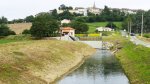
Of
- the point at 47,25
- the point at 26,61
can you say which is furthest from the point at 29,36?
the point at 26,61

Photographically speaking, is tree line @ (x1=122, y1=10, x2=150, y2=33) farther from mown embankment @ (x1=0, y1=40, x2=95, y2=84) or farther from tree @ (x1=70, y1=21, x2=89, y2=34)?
mown embankment @ (x1=0, y1=40, x2=95, y2=84)

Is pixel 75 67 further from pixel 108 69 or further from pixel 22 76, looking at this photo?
pixel 22 76

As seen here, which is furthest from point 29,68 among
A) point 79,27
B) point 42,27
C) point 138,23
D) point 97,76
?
point 138,23

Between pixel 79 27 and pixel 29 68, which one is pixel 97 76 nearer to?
pixel 29 68

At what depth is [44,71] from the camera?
46.7 metres

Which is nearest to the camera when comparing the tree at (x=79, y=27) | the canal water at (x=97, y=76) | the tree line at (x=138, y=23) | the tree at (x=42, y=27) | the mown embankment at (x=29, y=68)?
the mown embankment at (x=29, y=68)

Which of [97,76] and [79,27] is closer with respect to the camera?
[97,76]

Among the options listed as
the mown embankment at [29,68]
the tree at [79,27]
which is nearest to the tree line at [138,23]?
the tree at [79,27]

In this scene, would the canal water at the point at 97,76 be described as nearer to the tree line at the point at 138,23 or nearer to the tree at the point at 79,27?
the tree at the point at 79,27

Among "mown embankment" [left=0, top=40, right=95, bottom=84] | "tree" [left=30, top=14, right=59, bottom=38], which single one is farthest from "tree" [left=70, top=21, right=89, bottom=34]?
"mown embankment" [left=0, top=40, right=95, bottom=84]

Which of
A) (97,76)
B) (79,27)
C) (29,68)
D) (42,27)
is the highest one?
(29,68)

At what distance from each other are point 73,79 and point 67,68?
10180 mm

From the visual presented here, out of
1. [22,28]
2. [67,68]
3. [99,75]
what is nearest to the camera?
[99,75]

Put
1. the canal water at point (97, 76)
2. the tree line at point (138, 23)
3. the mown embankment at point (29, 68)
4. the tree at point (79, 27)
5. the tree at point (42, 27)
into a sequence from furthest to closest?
the tree line at point (138, 23), the tree at point (79, 27), the tree at point (42, 27), the canal water at point (97, 76), the mown embankment at point (29, 68)
